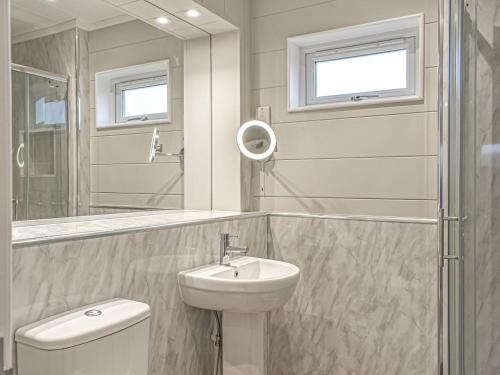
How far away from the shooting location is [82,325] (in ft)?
4.29

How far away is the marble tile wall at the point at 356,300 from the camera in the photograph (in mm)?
2176

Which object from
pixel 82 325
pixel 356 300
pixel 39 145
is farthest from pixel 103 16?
pixel 356 300

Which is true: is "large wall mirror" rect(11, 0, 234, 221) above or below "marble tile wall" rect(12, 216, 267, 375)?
above

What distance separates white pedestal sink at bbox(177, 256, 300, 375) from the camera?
182cm

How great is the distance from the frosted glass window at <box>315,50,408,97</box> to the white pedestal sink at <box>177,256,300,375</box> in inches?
44.5

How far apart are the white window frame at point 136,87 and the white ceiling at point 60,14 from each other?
1.02ft

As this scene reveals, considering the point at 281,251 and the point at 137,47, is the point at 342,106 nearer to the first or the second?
the point at 281,251

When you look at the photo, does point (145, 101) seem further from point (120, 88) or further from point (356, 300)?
point (356, 300)

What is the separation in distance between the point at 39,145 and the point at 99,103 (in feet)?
1.48

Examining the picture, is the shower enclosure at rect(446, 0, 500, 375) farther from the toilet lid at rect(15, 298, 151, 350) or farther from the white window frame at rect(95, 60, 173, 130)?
the white window frame at rect(95, 60, 173, 130)

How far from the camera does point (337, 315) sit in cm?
239

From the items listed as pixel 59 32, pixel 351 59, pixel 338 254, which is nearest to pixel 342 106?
pixel 351 59

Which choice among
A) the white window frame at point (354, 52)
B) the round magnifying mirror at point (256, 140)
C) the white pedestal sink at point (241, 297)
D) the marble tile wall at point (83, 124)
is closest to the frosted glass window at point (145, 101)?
the marble tile wall at point (83, 124)

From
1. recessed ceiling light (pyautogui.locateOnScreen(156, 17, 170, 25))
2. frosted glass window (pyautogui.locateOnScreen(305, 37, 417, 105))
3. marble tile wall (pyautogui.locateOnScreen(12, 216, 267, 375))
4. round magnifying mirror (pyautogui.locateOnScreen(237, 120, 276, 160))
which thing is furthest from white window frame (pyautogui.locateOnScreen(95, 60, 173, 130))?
frosted glass window (pyautogui.locateOnScreen(305, 37, 417, 105))
